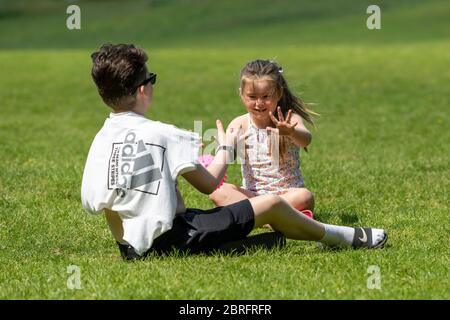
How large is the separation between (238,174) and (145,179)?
3983 mm

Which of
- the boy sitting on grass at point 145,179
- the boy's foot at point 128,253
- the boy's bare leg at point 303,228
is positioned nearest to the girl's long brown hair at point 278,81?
the boy sitting on grass at point 145,179

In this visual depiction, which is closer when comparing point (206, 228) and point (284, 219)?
point (206, 228)

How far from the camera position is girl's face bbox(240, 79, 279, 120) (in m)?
6.28

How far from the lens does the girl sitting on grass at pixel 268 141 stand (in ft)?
20.8

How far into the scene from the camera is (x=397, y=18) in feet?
136

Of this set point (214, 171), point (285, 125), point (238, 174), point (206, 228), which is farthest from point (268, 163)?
point (238, 174)

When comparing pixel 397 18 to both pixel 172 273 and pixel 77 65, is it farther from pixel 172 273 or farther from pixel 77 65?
pixel 172 273

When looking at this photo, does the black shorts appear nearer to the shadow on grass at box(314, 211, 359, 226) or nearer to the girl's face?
the girl's face

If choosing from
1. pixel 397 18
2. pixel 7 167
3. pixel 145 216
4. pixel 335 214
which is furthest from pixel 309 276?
pixel 397 18

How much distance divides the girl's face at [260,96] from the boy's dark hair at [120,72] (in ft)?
4.02

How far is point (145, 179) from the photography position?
510 centimetres

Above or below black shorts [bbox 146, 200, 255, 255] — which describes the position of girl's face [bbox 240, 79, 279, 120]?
above

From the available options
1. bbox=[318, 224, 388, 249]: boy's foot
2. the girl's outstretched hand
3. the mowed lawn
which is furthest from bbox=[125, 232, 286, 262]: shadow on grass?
the girl's outstretched hand

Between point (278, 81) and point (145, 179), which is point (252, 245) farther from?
point (278, 81)
